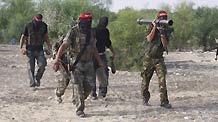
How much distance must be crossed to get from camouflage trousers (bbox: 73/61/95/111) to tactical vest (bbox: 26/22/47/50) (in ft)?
10.8

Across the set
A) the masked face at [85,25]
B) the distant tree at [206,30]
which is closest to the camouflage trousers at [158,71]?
the masked face at [85,25]

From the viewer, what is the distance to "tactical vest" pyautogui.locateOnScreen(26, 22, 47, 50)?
39.2 ft

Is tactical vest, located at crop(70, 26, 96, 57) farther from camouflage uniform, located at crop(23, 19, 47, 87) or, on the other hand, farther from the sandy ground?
camouflage uniform, located at crop(23, 19, 47, 87)

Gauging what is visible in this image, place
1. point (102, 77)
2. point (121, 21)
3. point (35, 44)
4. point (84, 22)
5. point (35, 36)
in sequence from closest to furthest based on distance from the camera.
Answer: point (84, 22) < point (102, 77) < point (35, 36) < point (35, 44) < point (121, 21)

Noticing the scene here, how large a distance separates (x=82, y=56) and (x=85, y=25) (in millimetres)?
530

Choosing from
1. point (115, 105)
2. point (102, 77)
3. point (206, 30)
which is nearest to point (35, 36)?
point (102, 77)

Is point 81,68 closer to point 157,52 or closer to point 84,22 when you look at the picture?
point 84,22

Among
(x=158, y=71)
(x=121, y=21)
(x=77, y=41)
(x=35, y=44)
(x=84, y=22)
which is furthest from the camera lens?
(x=121, y=21)

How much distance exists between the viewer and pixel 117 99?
36.1ft

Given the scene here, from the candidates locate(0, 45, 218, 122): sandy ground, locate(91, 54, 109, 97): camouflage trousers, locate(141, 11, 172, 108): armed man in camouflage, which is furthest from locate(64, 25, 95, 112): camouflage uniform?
locate(91, 54, 109, 97): camouflage trousers

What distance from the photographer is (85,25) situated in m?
8.71

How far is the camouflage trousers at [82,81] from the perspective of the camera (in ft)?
29.1

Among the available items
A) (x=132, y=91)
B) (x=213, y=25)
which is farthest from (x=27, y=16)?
(x=132, y=91)

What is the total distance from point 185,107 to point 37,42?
389cm
